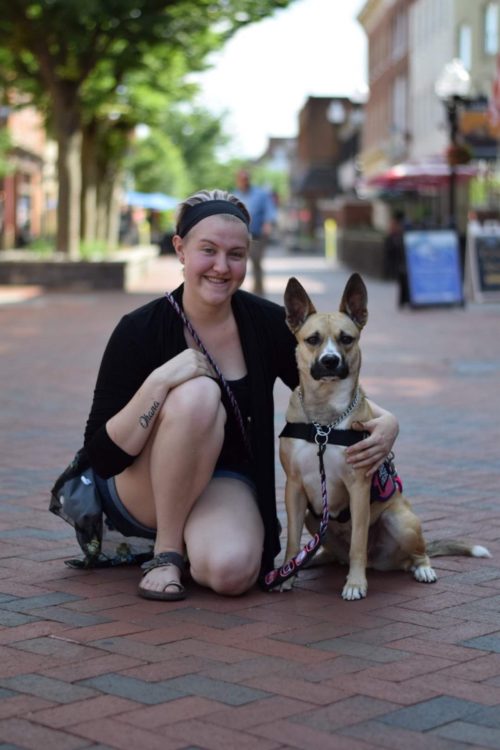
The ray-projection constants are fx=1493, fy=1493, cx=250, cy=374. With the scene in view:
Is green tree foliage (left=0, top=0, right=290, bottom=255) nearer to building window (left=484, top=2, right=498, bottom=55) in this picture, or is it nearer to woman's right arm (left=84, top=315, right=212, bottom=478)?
building window (left=484, top=2, right=498, bottom=55)

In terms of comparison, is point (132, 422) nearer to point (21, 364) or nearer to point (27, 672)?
point (27, 672)

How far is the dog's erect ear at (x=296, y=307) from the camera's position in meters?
5.38

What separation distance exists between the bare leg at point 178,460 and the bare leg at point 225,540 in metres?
0.07

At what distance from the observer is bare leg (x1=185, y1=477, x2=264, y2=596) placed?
5.34 metres

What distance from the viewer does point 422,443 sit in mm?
9398

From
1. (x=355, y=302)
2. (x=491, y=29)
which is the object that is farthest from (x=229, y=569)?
(x=491, y=29)

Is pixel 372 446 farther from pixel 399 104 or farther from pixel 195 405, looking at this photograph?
pixel 399 104

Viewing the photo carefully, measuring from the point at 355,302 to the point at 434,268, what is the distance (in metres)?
17.8

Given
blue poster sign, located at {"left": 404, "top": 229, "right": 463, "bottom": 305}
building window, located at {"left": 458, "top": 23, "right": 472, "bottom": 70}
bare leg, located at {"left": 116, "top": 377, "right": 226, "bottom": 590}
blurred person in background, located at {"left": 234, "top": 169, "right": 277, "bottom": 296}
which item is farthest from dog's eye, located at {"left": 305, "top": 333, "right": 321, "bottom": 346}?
building window, located at {"left": 458, "top": 23, "right": 472, "bottom": 70}

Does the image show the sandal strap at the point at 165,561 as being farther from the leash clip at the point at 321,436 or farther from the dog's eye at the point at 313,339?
the dog's eye at the point at 313,339

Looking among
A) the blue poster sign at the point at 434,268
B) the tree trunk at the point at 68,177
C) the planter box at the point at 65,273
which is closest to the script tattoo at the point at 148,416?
the blue poster sign at the point at 434,268

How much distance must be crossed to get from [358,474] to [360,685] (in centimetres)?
118

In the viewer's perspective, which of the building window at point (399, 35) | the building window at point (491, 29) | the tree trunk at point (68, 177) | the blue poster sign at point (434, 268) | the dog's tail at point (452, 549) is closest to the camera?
the dog's tail at point (452, 549)

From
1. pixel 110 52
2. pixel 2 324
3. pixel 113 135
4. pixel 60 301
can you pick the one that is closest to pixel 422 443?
pixel 2 324
